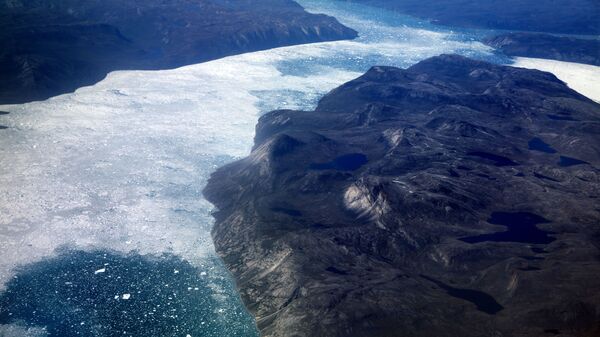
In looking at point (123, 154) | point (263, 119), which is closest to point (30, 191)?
point (123, 154)

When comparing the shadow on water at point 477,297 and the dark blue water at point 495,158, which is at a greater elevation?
the dark blue water at point 495,158

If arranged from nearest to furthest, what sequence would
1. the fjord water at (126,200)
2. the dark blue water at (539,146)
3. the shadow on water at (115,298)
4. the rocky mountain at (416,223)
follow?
the rocky mountain at (416,223), the shadow on water at (115,298), the fjord water at (126,200), the dark blue water at (539,146)

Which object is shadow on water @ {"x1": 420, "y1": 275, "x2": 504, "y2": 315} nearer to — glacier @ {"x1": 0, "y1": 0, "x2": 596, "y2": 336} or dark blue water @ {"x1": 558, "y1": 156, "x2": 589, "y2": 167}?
glacier @ {"x1": 0, "y1": 0, "x2": 596, "y2": 336}

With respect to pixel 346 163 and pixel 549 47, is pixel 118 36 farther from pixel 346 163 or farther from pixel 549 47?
pixel 549 47

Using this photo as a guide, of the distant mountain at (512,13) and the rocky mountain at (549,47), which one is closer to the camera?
the rocky mountain at (549,47)

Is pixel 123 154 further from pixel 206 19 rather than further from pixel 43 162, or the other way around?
pixel 206 19

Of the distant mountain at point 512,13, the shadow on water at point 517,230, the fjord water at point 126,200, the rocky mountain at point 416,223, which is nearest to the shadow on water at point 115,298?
the fjord water at point 126,200

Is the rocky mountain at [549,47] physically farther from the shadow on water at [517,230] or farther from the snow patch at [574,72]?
the shadow on water at [517,230]

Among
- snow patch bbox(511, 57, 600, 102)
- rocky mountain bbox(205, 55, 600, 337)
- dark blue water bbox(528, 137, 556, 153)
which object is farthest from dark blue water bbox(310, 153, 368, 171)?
snow patch bbox(511, 57, 600, 102)
